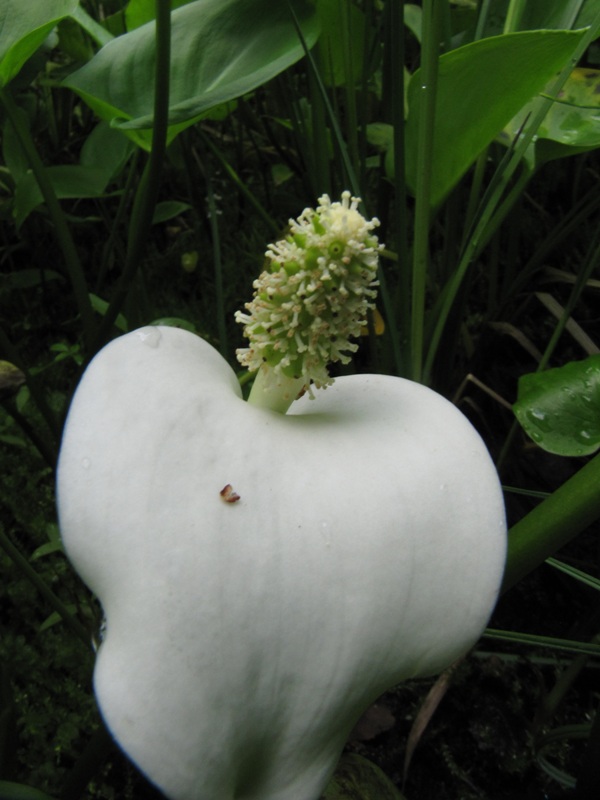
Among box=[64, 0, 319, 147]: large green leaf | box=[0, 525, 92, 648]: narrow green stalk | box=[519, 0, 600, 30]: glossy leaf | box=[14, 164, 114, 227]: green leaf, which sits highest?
box=[519, 0, 600, 30]: glossy leaf

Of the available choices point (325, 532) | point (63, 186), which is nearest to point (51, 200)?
point (63, 186)

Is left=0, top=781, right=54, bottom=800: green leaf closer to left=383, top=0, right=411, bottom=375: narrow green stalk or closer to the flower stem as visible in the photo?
the flower stem

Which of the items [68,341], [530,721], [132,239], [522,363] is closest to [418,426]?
[132,239]

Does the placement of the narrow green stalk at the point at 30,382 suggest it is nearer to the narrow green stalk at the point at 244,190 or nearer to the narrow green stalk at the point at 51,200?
the narrow green stalk at the point at 51,200

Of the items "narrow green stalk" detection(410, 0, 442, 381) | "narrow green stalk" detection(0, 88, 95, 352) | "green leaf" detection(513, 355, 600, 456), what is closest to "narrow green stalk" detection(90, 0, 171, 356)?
"narrow green stalk" detection(0, 88, 95, 352)

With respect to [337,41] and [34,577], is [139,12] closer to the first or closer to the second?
[337,41]

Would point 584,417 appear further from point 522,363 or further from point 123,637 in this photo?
point 522,363

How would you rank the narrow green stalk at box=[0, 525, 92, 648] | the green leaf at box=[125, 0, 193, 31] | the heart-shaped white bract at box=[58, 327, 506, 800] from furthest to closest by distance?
the green leaf at box=[125, 0, 193, 31] → the narrow green stalk at box=[0, 525, 92, 648] → the heart-shaped white bract at box=[58, 327, 506, 800]

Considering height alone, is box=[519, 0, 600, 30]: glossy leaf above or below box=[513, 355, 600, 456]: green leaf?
above
